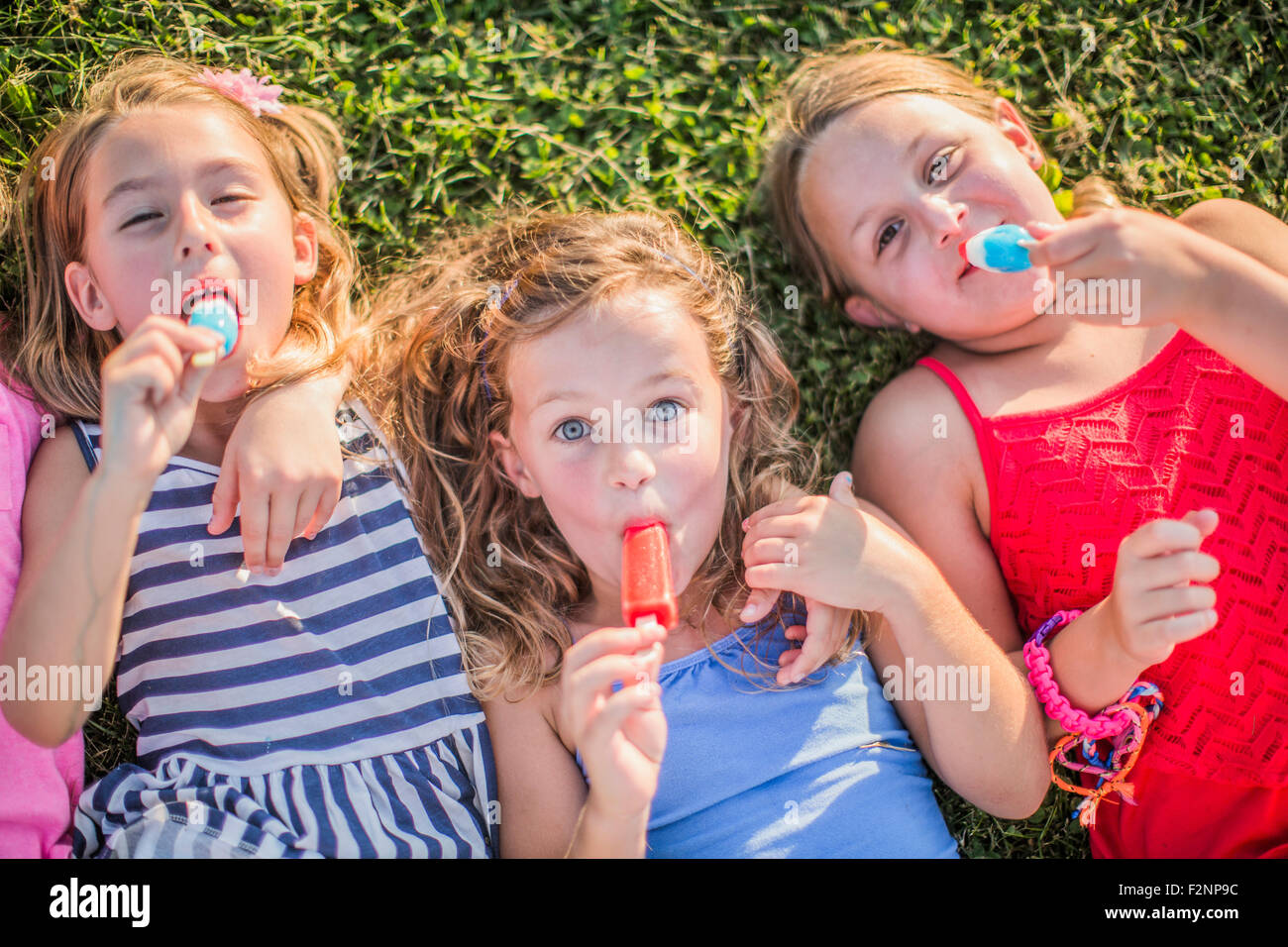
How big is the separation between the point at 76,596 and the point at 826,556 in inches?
71.6

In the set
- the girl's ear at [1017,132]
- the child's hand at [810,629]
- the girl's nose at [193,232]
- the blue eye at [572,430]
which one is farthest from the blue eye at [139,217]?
the girl's ear at [1017,132]

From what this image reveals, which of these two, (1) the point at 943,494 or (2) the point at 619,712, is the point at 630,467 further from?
(1) the point at 943,494

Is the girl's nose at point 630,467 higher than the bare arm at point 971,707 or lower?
higher

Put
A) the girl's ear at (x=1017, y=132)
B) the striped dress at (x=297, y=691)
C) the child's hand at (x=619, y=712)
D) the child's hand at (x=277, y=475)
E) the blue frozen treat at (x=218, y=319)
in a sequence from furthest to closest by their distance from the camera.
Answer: the girl's ear at (x=1017, y=132) < the striped dress at (x=297, y=691) < the child's hand at (x=277, y=475) < the blue frozen treat at (x=218, y=319) < the child's hand at (x=619, y=712)

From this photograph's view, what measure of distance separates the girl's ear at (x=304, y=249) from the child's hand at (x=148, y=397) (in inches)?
31.0

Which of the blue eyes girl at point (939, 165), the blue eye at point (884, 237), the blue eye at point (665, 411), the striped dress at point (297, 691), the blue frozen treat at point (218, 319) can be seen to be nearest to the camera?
the blue frozen treat at point (218, 319)

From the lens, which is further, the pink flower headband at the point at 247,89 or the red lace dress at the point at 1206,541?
the pink flower headband at the point at 247,89

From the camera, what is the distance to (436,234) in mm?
3402

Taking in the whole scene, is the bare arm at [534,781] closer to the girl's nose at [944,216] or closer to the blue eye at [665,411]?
the blue eye at [665,411]

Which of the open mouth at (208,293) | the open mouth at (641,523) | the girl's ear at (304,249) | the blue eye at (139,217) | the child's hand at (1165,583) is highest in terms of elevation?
the blue eye at (139,217)

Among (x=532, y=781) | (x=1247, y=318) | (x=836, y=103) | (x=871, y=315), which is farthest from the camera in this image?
(x=871, y=315)

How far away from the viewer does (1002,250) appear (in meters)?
2.60

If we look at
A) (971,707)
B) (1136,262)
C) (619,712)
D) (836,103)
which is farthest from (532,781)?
(836,103)

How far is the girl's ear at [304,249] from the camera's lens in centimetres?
302
